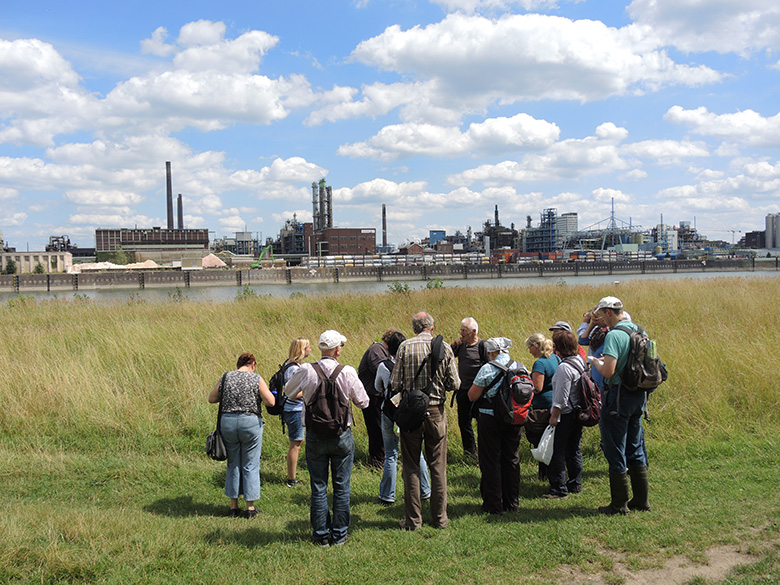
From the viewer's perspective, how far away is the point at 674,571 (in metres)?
3.98

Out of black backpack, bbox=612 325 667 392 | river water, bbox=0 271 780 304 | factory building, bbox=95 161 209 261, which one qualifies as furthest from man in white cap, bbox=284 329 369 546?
factory building, bbox=95 161 209 261

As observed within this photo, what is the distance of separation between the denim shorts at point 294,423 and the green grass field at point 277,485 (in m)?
Result: 0.60

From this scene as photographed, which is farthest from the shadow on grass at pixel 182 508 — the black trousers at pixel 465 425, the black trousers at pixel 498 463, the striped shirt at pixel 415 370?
the black trousers at pixel 465 425

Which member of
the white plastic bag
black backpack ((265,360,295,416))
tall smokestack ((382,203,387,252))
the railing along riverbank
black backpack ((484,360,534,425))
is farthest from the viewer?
tall smokestack ((382,203,387,252))

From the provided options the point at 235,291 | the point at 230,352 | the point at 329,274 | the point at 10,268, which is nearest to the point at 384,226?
the point at 329,274

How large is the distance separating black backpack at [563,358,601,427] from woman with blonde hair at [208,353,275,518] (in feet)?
10.0

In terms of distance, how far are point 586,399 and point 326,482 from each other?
107 inches

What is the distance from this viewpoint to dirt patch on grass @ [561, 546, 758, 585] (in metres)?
3.88

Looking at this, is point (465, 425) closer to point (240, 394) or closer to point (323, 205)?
point (240, 394)

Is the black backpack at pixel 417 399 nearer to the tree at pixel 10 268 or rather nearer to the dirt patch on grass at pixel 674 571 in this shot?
the dirt patch on grass at pixel 674 571

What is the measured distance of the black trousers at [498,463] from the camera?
17.0 ft

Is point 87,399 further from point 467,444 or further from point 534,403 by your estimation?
point 534,403

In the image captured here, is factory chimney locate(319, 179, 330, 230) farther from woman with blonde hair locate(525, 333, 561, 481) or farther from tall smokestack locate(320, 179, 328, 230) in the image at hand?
woman with blonde hair locate(525, 333, 561, 481)

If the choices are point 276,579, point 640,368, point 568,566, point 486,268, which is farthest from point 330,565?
point 486,268
